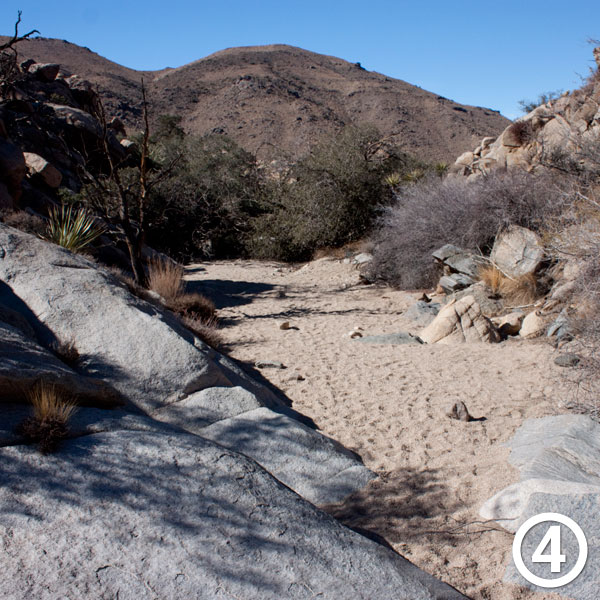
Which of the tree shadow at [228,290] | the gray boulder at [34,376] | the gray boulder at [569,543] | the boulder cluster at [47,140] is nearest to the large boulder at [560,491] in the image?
the gray boulder at [569,543]

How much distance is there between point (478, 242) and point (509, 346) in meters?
3.79

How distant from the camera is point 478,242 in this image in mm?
10836

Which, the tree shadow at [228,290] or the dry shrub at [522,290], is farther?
the tree shadow at [228,290]

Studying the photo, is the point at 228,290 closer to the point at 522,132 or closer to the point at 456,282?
the point at 456,282

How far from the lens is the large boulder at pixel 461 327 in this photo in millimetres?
7898

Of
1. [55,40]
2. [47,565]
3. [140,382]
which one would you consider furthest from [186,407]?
[55,40]

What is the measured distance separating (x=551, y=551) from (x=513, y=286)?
693 centimetres

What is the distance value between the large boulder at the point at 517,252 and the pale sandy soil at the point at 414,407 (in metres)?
1.93

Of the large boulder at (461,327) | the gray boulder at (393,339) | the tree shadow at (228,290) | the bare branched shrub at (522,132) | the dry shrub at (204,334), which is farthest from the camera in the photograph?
the bare branched shrub at (522,132)

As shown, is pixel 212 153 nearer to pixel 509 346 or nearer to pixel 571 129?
pixel 571 129

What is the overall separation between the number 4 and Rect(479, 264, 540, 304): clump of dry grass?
21.7 feet

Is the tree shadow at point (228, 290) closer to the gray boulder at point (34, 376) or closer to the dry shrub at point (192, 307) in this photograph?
the dry shrub at point (192, 307)

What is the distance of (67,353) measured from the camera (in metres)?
4.53

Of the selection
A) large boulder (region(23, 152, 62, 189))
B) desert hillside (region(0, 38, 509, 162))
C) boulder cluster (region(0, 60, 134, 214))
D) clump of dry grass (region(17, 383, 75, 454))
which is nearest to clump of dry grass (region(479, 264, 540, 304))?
boulder cluster (region(0, 60, 134, 214))
